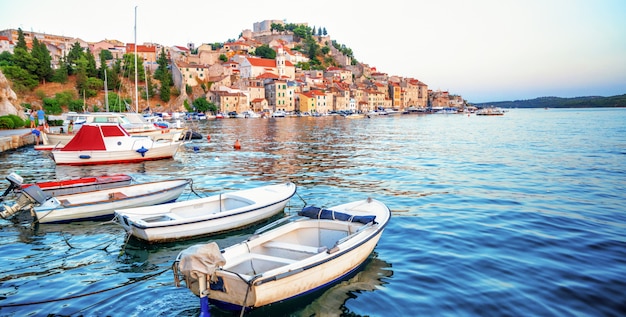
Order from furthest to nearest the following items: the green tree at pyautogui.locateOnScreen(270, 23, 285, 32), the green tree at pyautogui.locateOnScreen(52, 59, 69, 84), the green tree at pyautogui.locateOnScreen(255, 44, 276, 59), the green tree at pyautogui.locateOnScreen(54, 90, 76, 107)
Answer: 1. the green tree at pyautogui.locateOnScreen(270, 23, 285, 32)
2. the green tree at pyautogui.locateOnScreen(255, 44, 276, 59)
3. the green tree at pyautogui.locateOnScreen(52, 59, 69, 84)
4. the green tree at pyautogui.locateOnScreen(54, 90, 76, 107)

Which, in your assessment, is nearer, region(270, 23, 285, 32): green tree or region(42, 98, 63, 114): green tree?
region(42, 98, 63, 114): green tree

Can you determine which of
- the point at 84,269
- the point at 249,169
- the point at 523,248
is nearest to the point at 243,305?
the point at 84,269

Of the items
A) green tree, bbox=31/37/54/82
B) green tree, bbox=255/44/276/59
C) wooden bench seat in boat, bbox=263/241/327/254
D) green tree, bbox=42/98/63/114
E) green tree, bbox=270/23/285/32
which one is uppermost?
green tree, bbox=270/23/285/32

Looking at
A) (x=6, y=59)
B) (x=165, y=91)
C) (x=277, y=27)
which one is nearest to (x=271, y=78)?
(x=165, y=91)

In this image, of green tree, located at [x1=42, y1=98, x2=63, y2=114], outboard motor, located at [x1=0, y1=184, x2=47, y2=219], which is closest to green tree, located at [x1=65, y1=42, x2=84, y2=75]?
green tree, located at [x1=42, y1=98, x2=63, y2=114]

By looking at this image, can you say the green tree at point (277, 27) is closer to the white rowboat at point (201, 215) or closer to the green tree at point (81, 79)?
the green tree at point (81, 79)

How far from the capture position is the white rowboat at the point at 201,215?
8289 mm

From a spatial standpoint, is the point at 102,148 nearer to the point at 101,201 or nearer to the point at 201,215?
the point at 101,201

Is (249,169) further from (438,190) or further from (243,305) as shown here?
(243,305)

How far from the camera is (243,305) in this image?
5164 mm

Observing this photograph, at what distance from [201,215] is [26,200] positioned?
484 centimetres

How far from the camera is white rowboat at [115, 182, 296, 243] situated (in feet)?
27.2

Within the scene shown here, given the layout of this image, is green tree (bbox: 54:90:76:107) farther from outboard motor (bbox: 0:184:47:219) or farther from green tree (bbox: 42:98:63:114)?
outboard motor (bbox: 0:184:47:219)

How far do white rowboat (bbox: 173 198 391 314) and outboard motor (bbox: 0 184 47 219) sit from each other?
22.9ft
